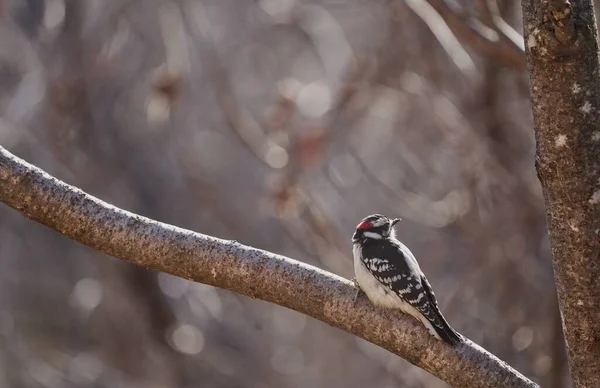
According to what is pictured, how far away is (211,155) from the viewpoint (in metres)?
10.8

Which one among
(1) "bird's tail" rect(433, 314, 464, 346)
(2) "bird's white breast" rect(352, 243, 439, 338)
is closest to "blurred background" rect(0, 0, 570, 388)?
(2) "bird's white breast" rect(352, 243, 439, 338)

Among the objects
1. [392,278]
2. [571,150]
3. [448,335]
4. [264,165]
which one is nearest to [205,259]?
[448,335]

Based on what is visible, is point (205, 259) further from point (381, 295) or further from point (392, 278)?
point (392, 278)

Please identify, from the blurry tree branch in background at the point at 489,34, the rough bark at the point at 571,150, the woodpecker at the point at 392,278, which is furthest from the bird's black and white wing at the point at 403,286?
the blurry tree branch in background at the point at 489,34

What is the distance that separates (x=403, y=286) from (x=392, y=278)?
0.30 ft

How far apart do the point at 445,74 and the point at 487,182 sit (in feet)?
4.13

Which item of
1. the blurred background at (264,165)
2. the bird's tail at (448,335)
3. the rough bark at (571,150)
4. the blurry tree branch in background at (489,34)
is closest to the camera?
the rough bark at (571,150)

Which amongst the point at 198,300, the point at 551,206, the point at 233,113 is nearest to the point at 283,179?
the point at 233,113

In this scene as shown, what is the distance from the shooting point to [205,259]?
2703mm

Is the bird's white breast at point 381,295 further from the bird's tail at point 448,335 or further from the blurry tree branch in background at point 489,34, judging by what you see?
the blurry tree branch in background at point 489,34

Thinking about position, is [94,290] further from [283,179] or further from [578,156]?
[578,156]

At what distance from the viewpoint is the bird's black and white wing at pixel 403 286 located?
2.72 meters

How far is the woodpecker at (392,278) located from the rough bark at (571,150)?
0.48 m

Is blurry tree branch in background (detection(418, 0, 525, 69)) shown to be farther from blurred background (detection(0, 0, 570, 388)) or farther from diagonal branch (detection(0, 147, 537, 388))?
diagonal branch (detection(0, 147, 537, 388))
